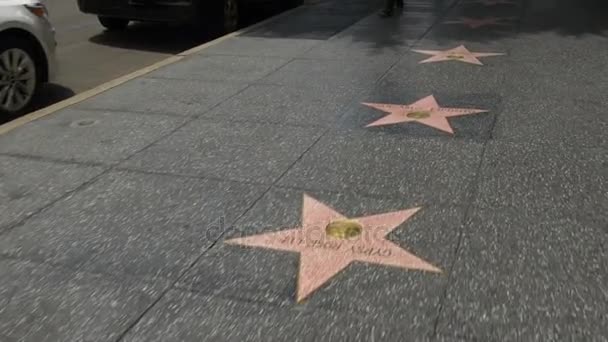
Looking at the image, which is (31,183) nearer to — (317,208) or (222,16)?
(317,208)

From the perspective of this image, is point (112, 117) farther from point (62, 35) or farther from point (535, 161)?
point (62, 35)

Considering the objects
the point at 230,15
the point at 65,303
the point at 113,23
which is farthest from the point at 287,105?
the point at 113,23

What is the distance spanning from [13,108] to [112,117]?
1.12 metres

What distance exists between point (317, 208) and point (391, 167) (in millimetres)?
821

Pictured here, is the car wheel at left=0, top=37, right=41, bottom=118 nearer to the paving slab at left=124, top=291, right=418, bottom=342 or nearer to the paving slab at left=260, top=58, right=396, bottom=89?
the paving slab at left=260, top=58, right=396, bottom=89

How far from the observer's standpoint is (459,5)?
11.5 meters

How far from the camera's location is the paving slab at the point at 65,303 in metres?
2.94

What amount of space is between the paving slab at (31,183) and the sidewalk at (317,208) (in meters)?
0.02

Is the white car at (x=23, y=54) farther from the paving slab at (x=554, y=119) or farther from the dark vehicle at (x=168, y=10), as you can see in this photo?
the paving slab at (x=554, y=119)

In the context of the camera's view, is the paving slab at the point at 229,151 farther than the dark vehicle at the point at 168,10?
No

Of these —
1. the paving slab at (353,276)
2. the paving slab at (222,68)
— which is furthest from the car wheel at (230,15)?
the paving slab at (353,276)

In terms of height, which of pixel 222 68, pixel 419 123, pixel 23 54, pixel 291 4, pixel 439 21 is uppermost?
pixel 23 54

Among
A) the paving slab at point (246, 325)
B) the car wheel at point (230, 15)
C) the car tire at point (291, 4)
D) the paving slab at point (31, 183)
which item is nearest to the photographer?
the paving slab at point (246, 325)

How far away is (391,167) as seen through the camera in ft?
15.0
